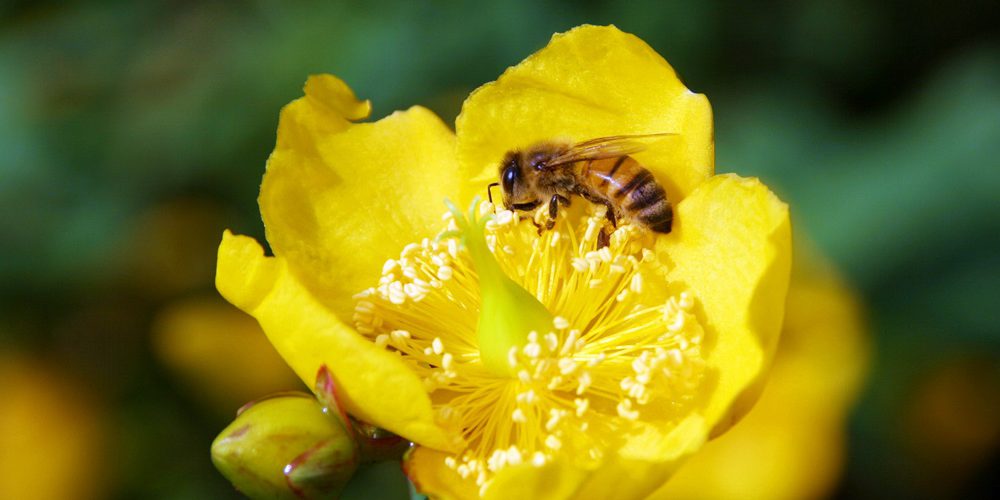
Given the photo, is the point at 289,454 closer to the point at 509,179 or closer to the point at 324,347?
the point at 324,347

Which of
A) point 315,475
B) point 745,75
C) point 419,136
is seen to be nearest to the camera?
point 315,475

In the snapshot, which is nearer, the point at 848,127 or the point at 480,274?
the point at 480,274

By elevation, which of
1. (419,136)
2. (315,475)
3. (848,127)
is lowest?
(848,127)

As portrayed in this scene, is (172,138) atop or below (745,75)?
atop

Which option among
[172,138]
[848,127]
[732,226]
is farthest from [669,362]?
[172,138]

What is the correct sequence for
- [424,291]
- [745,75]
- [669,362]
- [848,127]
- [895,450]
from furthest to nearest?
[745,75]
[848,127]
[895,450]
[424,291]
[669,362]

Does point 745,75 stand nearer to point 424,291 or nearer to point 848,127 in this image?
point 848,127
